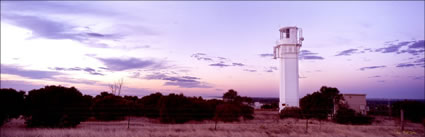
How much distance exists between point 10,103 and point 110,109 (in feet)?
21.6

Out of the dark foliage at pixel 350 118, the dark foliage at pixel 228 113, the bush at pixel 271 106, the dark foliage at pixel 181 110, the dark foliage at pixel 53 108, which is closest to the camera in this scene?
the dark foliage at pixel 53 108

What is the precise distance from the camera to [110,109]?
2069cm

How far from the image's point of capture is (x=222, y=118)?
21.0 meters

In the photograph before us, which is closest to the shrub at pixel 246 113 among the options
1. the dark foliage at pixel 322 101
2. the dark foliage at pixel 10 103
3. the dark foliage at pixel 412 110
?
the dark foliage at pixel 322 101

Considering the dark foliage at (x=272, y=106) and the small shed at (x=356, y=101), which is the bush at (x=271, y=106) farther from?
the small shed at (x=356, y=101)

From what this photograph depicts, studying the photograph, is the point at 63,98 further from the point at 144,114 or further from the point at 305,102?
the point at 305,102

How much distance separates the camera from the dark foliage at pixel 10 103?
1468 cm

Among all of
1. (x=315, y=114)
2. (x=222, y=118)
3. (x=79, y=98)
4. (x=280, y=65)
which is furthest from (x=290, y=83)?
(x=79, y=98)

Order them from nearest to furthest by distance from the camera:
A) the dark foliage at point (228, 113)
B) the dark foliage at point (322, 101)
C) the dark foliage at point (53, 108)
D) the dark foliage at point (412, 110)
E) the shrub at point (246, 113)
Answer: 1. the dark foliage at point (53, 108)
2. the dark foliage at point (228, 113)
3. the shrub at point (246, 113)
4. the dark foliage at point (412, 110)
5. the dark foliage at point (322, 101)

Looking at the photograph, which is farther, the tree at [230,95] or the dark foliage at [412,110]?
the tree at [230,95]

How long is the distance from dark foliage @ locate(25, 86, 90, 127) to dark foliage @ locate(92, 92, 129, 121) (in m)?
3.97

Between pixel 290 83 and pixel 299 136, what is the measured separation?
1582 cm

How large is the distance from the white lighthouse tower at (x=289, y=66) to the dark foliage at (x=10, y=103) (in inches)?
782

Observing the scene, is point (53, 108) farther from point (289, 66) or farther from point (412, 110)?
point (412, 110)
